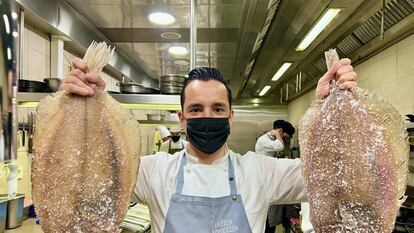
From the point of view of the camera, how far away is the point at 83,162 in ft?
3.47

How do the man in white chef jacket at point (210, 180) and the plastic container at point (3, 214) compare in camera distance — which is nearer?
the man in white chef jacket at point (210, 180)

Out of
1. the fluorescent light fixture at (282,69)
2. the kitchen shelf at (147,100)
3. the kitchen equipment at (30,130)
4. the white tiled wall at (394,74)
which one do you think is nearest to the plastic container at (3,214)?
the kitchen equipment at (30,130)

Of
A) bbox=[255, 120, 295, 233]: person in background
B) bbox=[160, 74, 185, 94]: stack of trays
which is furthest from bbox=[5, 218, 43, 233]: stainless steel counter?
bbox=[255, 120, 295, 233]: person in background

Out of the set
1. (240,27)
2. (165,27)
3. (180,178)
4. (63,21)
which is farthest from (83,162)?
(165,27)

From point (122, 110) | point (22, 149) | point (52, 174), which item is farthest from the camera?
point (22, 149)

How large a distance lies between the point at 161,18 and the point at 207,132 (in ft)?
9.08

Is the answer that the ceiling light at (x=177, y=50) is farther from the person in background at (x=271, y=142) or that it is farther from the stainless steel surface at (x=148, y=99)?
the stainless steel surface at (x=148, y=99)

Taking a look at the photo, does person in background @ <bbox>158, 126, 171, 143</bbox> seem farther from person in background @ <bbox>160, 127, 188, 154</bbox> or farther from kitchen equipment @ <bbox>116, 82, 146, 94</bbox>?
kitchen equipment @ <bbox>116, 82, 146, 94</bbox>

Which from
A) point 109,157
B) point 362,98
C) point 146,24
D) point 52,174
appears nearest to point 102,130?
point 109,157

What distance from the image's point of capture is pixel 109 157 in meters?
1.08

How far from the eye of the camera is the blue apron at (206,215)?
1.39 metres

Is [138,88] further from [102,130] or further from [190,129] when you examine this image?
[102,130]

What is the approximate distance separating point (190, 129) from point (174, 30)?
3.12 m

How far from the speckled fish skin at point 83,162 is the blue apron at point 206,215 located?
0.39 meters
